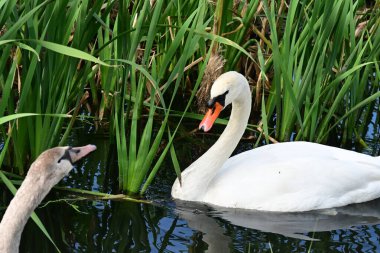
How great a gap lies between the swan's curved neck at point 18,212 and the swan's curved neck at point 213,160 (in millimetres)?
2587

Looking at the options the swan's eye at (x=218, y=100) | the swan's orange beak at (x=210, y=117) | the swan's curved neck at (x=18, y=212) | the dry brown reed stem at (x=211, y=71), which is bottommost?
the swan's curved neck at (x=18, y=212)

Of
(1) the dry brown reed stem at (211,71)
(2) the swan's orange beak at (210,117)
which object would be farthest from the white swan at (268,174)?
(1) the dry brown reed stem at (211,71)

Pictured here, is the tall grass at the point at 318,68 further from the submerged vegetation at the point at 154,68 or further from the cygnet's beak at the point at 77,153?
the cygnet's beak at the point at 77,153

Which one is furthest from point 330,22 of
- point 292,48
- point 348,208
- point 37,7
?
point 37,7

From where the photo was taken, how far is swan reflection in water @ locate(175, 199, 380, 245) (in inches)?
237

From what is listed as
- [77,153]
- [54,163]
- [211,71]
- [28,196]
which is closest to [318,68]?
[211,71]

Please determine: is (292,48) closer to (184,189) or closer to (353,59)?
(353,59)

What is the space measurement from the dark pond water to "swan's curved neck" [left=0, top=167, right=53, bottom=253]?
1.60 metres

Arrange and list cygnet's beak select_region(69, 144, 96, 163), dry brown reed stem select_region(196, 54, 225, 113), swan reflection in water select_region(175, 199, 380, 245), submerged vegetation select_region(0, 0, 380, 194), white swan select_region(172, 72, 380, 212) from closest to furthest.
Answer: cygnet's beak select_region(69, 144, 96, 163)
submerged vegetation select_region(0, 0, 380, 194)
swan reflection in water select_region(175, 199, 380, 245)
white swan select_region(172, 72, 380, 212)
dry brown reed stem select_region(196, 54, 225, 113)

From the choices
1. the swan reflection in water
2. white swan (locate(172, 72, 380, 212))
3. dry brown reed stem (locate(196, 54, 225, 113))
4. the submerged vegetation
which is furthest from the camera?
dry brown reed stem (locate(196, 54, 225, 113))

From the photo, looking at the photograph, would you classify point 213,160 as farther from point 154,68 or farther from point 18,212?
point 18,212

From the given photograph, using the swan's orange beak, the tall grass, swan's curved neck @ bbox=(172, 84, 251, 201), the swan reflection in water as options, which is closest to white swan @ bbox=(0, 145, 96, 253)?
the swan reflection in water

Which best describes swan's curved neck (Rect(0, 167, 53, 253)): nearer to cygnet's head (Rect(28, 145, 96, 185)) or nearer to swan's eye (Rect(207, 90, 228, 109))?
cygnet's head (Rect(28, 145, 96, 185))

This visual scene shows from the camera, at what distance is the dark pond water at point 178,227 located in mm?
5719
